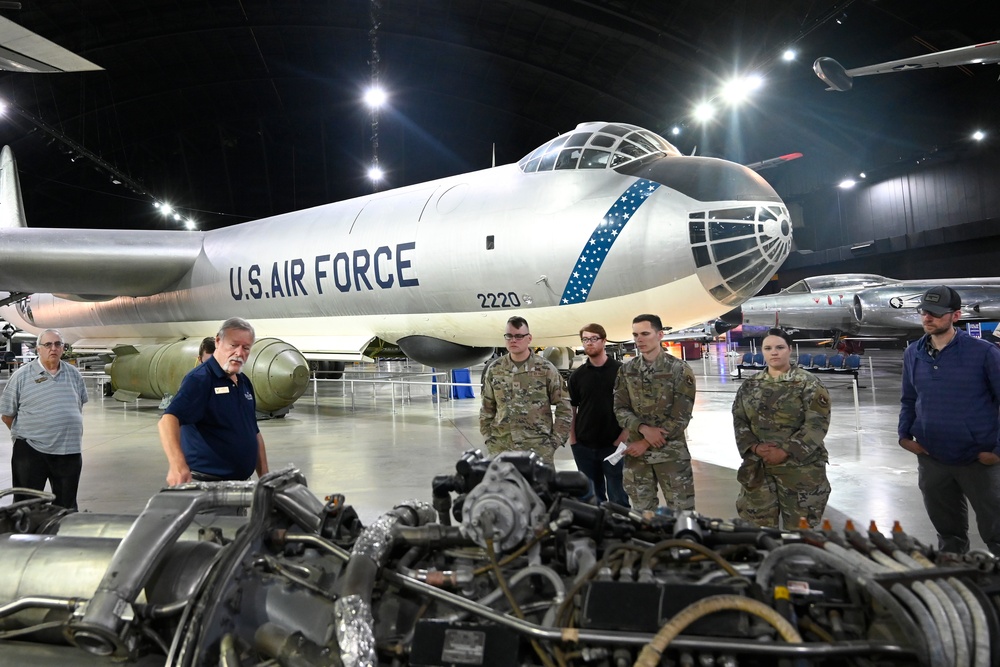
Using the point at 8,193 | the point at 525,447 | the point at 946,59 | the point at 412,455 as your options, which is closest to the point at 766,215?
the point at 525,447

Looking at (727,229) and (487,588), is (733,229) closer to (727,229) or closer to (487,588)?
(727,229)

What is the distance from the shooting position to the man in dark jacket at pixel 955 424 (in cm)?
310

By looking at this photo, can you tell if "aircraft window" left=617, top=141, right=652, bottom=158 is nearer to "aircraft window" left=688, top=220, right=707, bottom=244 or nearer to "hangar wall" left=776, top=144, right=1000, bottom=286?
"aircraft window" left=688, top=220, right=707, bottom=244

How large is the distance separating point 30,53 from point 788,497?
Result: 1159cm

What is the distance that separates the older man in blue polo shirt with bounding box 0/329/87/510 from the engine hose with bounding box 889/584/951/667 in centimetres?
475

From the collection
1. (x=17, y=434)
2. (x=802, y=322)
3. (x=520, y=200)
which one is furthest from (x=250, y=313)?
(x=802, y=322)

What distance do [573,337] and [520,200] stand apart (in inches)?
71.4

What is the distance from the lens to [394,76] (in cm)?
2141

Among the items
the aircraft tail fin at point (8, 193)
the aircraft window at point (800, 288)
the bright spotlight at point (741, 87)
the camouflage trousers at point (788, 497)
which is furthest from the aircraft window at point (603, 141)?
the aircraft tail fin at point (8, 193)

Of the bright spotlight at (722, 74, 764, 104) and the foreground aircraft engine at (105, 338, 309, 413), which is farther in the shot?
the bright spotlight at (722, 74, 764, 104)

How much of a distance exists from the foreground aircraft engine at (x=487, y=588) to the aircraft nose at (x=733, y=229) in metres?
4.65

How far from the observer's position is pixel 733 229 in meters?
6.07

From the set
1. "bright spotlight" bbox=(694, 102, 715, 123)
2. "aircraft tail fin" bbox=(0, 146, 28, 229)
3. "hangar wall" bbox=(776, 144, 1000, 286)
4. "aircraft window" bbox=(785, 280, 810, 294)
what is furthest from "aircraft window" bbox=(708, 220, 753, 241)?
"hangar wall" bbox=(776, 144, 1000, 286)

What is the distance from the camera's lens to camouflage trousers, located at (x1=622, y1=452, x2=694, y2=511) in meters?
3.64
